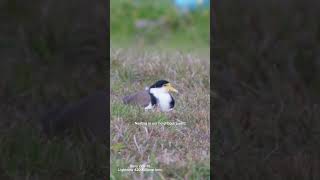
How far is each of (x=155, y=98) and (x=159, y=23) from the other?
80 cm

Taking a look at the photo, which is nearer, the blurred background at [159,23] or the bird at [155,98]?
the bird at [155,98]

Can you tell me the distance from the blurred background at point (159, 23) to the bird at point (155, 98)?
44 cm

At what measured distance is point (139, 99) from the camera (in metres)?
2.51

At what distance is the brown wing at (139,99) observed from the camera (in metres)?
2.51

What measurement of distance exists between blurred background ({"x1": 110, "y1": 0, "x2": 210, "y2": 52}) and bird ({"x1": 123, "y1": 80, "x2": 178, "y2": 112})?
436mm
